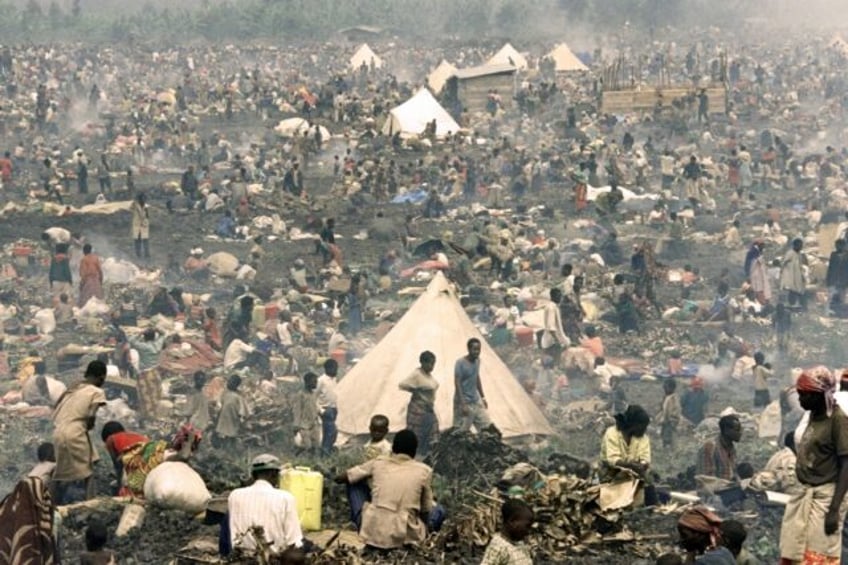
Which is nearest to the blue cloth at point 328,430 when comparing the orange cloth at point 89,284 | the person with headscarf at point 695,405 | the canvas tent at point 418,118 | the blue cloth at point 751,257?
the person with headscarf at point 695,405

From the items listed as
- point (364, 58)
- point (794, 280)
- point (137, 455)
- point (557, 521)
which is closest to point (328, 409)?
point (137, 455)

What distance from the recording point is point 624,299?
21812 millimetres

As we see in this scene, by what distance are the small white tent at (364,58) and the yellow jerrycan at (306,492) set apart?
4335 centimetres

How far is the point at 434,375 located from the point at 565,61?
35803 mm

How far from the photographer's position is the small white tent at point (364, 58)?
177ft

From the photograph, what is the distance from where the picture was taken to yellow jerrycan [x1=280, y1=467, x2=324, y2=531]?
10.7 m

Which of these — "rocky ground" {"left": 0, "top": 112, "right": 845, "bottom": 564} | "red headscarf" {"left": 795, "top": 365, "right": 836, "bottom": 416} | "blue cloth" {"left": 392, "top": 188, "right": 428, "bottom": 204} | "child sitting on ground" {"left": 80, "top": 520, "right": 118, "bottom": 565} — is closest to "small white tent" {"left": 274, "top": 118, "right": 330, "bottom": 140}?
"rocky ground" {"left": 0, "top": 112, "right": 845, "bottom": 564}

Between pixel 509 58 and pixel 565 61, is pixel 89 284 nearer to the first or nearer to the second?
pixel 509 58

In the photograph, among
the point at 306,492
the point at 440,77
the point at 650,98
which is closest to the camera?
the point at 306,492

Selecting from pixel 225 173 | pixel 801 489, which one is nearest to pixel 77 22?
pixel 225 173

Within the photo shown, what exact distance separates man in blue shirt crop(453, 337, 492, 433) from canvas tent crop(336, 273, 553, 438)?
184 mm

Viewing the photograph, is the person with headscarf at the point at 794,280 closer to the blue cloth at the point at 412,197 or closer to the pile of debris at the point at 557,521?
the blue cloth at the point at 412,197

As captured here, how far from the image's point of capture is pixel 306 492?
10.8m

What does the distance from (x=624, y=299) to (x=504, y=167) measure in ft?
34.7
